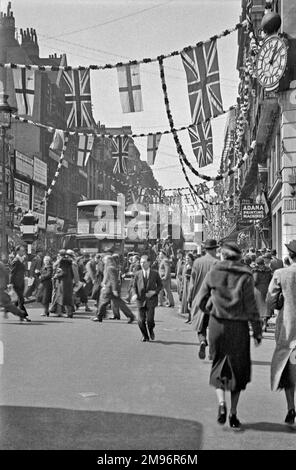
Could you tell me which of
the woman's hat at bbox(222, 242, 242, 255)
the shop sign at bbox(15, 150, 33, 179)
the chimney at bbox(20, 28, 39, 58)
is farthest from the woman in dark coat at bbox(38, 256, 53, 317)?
the chimney at bbox(20, 28, 39, 58)

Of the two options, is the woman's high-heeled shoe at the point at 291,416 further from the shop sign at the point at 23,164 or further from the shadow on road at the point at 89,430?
the shop sign at the point at 23,164

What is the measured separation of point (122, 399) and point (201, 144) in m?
12.5

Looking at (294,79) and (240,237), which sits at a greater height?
(294,79)

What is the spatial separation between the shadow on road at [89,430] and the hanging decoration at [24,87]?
1068 cm

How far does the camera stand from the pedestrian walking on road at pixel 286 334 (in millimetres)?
6480

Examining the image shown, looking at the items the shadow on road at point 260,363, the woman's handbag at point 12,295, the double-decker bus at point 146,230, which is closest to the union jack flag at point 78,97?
the woman's handbag at point 12,295

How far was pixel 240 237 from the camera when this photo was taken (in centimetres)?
4291

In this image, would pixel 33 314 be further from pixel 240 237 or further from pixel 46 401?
pixel 240 237

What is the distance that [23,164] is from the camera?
160 ft

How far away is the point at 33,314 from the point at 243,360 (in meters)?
12.8

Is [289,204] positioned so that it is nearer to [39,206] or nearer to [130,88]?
[130,88]

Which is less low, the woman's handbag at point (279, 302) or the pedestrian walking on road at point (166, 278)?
the woman's handbag at point (279, 302)
